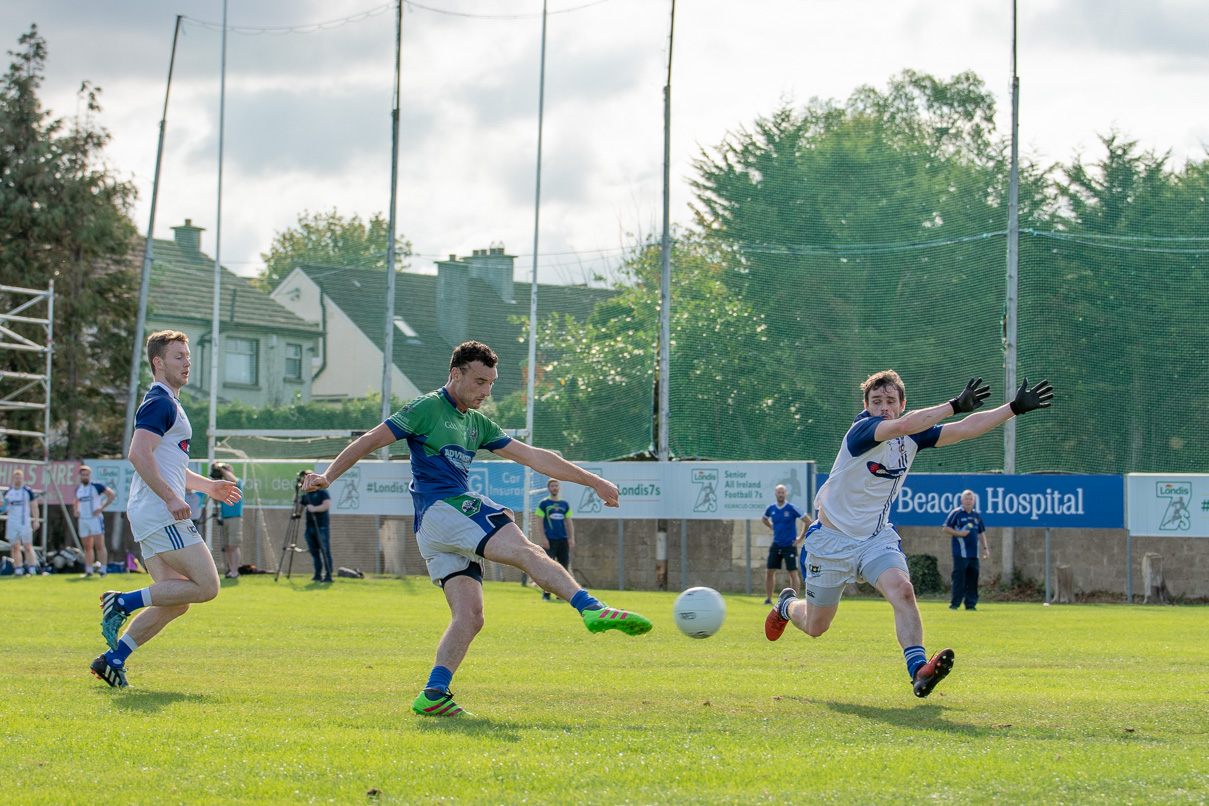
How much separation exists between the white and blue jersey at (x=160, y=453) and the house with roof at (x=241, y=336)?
3649 cm

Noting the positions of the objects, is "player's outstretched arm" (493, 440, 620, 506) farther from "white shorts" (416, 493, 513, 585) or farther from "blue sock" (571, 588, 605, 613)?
"blue sock" (571, 588, 605, 613)

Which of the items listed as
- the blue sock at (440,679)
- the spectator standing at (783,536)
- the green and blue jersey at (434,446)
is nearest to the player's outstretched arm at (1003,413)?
the green and blue jersey at (434,446)

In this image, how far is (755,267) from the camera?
2781cm

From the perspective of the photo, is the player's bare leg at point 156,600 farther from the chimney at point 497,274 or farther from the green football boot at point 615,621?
the chimney at point 497,274

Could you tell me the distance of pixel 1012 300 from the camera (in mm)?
25078

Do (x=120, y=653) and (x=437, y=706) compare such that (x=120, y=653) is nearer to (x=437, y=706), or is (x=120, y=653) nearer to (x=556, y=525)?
(x=437, y=706)

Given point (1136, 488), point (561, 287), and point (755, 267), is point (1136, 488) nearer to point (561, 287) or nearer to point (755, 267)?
point (755, 267)

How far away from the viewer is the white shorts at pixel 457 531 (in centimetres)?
689

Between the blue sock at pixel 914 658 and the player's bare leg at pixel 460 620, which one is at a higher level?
the player's bare leg at pixel 460 620

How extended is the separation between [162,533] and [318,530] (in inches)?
628

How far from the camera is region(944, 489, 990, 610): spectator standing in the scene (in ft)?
67.2

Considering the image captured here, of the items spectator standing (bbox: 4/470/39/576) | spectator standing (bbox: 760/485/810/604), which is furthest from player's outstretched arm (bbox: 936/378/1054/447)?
spectator standing (bbox: 4/470/39/576)

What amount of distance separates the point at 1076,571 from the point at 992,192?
26.7ft

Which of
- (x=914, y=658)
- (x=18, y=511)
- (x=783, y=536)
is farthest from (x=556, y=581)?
(x=18, y=511)
